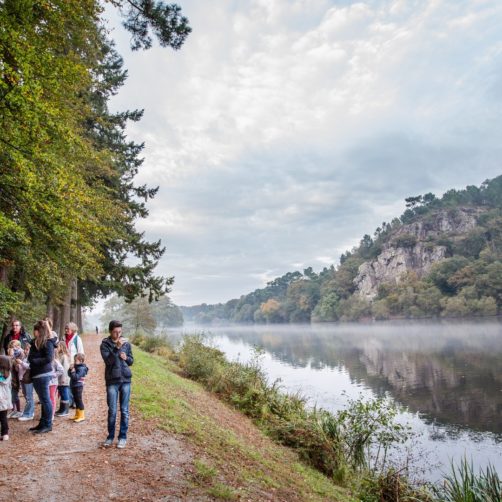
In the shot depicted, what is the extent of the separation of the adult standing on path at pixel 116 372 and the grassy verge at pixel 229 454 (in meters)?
1.48

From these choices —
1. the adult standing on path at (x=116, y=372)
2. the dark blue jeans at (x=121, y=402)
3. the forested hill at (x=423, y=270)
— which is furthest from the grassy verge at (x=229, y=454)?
the forested hill at (x=423, y=270)

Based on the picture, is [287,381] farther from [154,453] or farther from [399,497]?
[154,453]

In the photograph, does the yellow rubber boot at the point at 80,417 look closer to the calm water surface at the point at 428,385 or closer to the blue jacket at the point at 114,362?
the blue jacket at the point at 114,362

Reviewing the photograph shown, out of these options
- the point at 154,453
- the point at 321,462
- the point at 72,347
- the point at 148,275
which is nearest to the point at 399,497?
the point at 321,462

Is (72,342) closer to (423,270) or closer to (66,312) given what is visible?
(66,312)

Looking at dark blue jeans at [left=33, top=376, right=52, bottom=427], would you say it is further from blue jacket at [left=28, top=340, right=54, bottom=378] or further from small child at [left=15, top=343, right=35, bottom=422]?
small child at [left=15, top=343, right=35, bottom=422]

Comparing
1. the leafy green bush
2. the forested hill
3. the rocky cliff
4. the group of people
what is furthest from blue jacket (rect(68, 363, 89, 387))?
the rocky cliff

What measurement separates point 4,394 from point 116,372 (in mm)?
2261

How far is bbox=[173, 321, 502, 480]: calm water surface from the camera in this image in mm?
14922

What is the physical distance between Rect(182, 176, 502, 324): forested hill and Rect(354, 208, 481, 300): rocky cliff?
0.30 meters

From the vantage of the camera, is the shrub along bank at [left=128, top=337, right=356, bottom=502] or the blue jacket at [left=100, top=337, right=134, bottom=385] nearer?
the shrub along bank at [left=128, top=337, right=356, bottom=502]

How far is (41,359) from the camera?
7.50 metres

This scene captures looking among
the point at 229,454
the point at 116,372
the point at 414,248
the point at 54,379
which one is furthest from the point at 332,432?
the point at 414,248

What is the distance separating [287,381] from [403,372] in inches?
375
